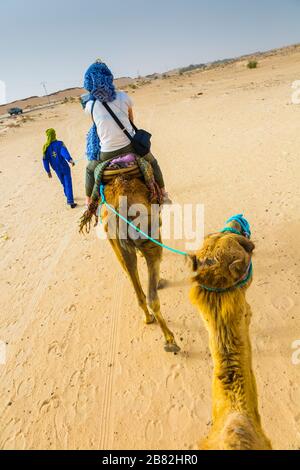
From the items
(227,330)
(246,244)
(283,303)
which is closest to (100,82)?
(246,244)

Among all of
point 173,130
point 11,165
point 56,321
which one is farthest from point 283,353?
point 11,165

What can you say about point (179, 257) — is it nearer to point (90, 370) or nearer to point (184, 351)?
point (184, 351)

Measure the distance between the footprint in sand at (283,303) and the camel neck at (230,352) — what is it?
2.73m

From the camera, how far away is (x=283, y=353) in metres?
3.54

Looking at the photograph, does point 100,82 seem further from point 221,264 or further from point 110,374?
point 110,374

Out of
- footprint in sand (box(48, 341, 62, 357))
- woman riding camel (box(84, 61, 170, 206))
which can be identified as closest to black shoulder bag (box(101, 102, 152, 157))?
woman riding camel (box(84, 61, 170, 206))

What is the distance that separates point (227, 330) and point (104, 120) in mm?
2769

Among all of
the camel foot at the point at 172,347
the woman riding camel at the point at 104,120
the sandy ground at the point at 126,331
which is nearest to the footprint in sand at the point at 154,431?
the sandy ground at the point at 126,331

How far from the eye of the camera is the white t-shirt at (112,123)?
138 inches

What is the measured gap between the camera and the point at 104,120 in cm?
352

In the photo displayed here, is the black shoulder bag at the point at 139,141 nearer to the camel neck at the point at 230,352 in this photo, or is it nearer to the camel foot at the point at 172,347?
the camel foot at the point at 172,347

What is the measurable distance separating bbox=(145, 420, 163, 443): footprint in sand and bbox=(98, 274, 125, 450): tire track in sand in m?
0.38

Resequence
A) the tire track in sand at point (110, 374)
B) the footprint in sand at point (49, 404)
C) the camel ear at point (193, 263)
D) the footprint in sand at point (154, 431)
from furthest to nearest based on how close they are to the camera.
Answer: the footprint in sand at point (49, 404) < the tire track in sand at point (110, 374) < the footprint in sand at point (154, 431) < the camel ear at point (193, 263)

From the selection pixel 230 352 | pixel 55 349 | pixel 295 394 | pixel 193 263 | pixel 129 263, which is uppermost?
pixel 193 263
